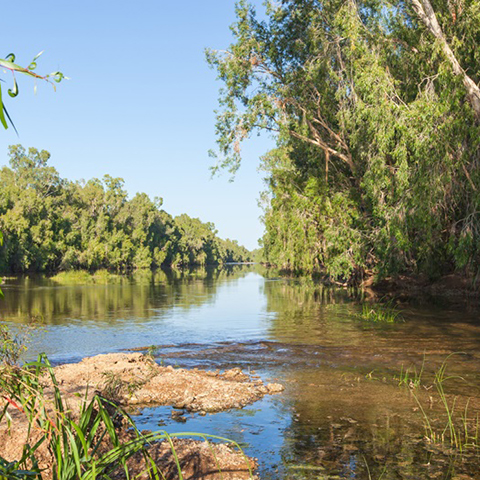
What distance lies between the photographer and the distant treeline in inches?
2537

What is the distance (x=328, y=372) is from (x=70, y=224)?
73.1 metres

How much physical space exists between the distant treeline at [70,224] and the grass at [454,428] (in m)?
51.2

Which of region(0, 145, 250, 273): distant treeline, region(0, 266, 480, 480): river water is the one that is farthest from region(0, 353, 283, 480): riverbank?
region(0, 145, 250, 273): distant treeline

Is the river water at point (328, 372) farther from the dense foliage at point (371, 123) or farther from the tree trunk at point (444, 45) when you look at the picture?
the tree trunk at point (444, 45)

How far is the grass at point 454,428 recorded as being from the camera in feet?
20.9

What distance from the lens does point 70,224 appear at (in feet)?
255

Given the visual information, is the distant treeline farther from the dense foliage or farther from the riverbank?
the riverbank

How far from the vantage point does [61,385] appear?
8.20 meters

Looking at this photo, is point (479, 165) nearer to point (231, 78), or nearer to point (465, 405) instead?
point (465, 405)

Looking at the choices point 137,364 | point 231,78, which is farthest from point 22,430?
point 231,78

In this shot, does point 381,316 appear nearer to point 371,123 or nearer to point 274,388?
point 371,123

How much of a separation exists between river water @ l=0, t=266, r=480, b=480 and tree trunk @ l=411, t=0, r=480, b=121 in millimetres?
7087

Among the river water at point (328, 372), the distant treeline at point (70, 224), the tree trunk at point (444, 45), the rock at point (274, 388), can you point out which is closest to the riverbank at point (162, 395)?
the rock at point (274, 388)

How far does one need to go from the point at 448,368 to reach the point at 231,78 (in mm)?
17466
